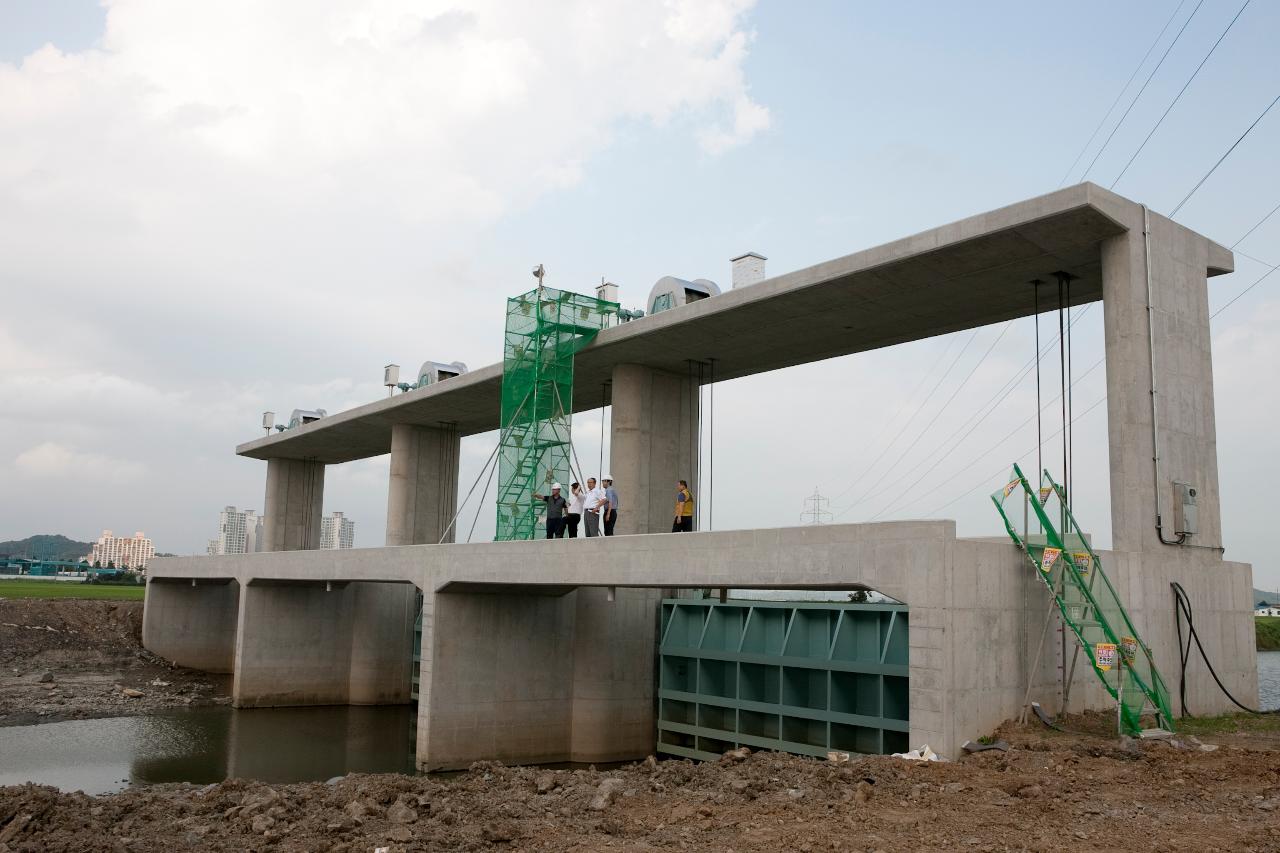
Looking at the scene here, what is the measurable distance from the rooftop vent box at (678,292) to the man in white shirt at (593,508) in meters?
4.50

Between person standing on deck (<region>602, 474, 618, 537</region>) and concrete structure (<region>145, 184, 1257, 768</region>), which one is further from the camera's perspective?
person standing on deck (<region>602, 474, 618, 537</region>)

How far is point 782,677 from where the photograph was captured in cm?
1956

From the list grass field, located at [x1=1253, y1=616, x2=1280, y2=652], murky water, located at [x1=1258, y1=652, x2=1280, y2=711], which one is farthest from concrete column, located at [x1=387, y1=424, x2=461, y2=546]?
grass field, located at [x1=1253, y1=616, x2=1280, y2=652]

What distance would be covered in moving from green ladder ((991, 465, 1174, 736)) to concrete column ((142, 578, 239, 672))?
34.5 m

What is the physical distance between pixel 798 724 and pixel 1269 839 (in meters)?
12.2

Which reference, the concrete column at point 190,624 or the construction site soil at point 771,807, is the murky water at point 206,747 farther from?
the concrete column at point 190,624

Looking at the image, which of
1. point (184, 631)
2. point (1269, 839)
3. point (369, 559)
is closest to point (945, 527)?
point (1269, 839)

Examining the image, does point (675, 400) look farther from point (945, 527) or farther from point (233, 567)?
point (233, 567)

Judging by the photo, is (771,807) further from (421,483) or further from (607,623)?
(421,483)

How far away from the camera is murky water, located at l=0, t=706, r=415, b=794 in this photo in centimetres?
1959

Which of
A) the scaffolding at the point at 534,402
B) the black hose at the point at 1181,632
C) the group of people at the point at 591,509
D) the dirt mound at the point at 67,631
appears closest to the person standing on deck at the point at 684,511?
the group of people at the point at 591,509

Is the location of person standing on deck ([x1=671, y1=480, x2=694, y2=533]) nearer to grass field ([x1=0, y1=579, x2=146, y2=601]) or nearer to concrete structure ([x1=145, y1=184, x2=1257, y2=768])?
concrete structure ([x1=145, y1=184, x2=1257, y2=768])

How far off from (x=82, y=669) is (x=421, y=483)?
539 inches

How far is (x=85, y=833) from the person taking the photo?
35.9 feet
